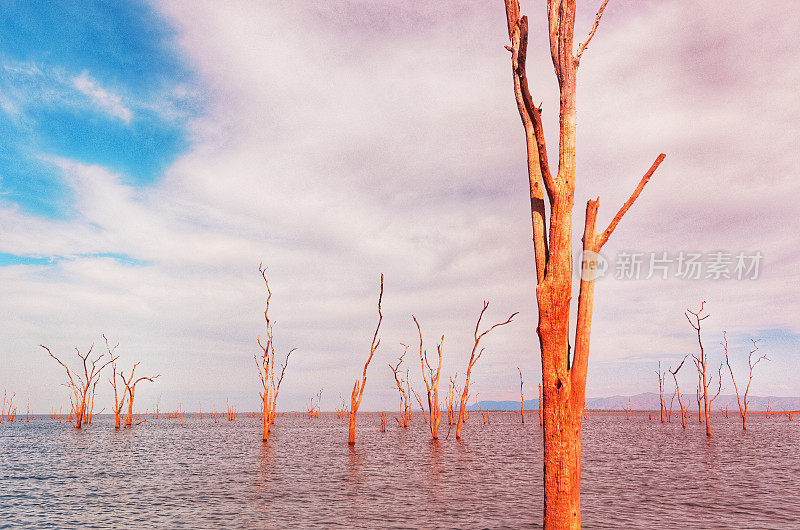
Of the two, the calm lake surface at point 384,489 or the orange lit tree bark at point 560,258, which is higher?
the orange lit tree bark at point 560,258

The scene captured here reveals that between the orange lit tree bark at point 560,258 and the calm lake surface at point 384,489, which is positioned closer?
the orange lit tree bark at point 560,258

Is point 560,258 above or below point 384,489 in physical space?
above

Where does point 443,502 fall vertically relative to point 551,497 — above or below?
below

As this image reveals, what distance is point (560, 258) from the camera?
19.2 ft

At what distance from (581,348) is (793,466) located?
31.4 meters

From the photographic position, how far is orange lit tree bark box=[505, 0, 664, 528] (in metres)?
5.61

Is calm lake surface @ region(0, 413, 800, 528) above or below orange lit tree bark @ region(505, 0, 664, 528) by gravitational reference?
below

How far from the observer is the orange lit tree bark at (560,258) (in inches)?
221

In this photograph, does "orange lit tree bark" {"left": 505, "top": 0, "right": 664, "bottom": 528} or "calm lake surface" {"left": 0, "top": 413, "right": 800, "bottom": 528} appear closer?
"orange lit tree bark" {"left": 505, "top": 0, "right": 664, "bottom": 528}

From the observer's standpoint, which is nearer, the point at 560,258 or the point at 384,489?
the point at 560,258

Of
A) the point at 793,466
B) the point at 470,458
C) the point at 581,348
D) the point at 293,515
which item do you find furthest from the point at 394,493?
the point at 793,466

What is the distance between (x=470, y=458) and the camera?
3256 centimetres

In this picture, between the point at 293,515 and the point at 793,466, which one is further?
the point at 793,466

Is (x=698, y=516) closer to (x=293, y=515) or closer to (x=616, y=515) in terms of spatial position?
(x=616, y=515)
